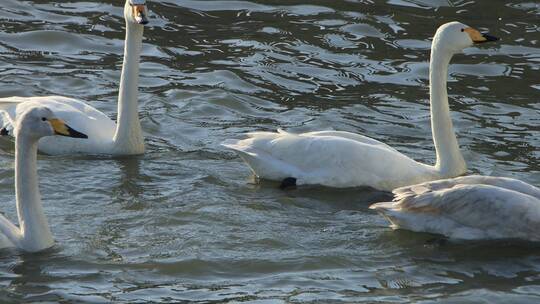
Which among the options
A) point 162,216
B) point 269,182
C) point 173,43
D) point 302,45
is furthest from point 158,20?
point 162,216

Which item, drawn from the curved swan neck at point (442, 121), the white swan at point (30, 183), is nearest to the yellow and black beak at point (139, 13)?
the white swan at point (30, 183)

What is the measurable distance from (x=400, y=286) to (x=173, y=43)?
7656mm

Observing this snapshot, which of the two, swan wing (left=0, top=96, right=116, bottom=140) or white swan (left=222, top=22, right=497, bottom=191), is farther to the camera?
swan wing (left=0, top=96, right=116, bottom=140)

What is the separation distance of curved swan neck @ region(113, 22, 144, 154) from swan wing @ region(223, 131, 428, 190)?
96 centimetres

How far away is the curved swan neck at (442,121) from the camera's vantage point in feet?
36.9

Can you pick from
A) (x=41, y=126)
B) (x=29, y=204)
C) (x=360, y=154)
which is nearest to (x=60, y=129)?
(x=41, y=126)

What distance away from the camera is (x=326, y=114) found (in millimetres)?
13391

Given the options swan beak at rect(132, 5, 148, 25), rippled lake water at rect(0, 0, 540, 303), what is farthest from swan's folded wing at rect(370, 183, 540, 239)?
swan beak at rect(132, 5, 148, 25)

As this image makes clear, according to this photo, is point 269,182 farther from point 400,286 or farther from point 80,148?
point 400,286

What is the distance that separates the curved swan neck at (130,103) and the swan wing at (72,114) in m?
0.20

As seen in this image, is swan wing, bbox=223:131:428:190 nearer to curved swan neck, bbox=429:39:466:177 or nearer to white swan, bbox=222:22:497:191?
white swan, bbox=222:22:497:191

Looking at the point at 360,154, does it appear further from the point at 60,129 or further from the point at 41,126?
the point at 41,126

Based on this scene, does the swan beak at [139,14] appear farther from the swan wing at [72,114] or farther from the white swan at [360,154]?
the white swan at [360,154]

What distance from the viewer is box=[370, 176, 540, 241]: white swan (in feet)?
32.0
